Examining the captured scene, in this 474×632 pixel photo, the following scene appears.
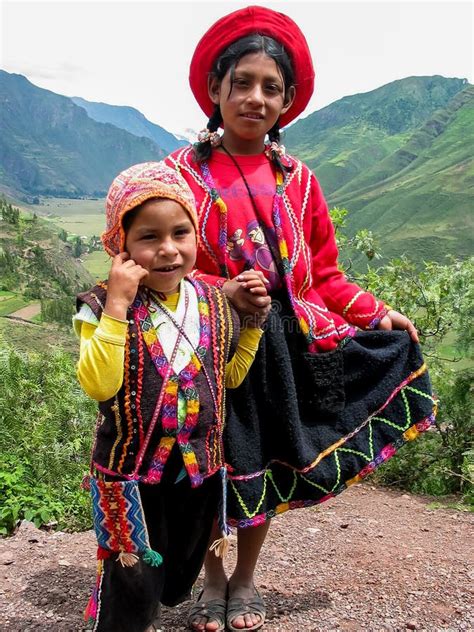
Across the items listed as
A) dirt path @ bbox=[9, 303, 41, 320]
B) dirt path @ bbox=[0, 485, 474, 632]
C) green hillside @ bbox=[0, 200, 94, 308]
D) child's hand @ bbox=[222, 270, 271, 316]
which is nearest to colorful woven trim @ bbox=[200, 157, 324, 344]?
child's hand @ bbox=[222, 270, 271, 316]

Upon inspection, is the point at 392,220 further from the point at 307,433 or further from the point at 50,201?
the point at 50,201

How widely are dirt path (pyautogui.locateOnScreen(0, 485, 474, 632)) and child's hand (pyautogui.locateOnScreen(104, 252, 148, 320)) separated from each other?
1.43 m

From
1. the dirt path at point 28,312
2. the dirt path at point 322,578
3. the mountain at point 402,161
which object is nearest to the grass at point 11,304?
the dirt path at point 28,312

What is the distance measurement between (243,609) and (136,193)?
1623 millimetres

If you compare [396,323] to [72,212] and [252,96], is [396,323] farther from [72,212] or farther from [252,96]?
[72,212]

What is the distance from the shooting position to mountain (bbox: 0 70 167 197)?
159000 mm

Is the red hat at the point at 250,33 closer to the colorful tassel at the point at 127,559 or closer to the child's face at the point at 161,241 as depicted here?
the child's face at the point at 161,241

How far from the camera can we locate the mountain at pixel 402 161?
57.1 metres

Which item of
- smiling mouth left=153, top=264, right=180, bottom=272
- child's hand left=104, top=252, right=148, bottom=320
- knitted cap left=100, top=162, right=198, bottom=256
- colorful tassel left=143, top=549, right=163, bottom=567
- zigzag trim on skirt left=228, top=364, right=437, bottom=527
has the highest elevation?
knitted cap left=100, top=162, right=198, bottom=256

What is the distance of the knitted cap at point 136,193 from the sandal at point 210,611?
1446 mm

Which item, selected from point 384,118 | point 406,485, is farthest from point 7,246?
point 384,118

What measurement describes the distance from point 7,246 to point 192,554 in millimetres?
27123

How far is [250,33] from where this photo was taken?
2.00 meters

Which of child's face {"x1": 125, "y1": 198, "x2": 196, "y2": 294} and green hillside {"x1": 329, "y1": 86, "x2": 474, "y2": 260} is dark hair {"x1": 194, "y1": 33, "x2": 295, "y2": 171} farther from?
green hillside {"x1": 329, "y1": 86, "x2": 474, "y2": 260}
